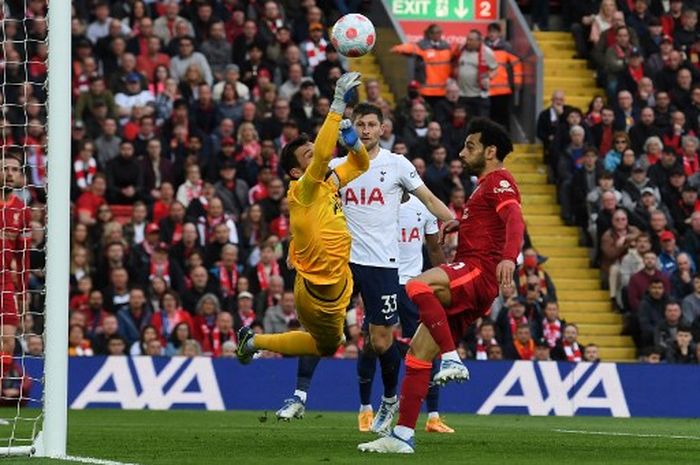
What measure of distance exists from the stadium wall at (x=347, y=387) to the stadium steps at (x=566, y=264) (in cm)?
284

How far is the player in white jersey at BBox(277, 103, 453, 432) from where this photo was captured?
46.0 feet

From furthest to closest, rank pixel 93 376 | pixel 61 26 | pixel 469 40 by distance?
pixel 469 40 < pixel 93 376 < pixel 61 26

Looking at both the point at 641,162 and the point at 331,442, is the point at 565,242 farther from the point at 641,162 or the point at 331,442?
the point at 331,442

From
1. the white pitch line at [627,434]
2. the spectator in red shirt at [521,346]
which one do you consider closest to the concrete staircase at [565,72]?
the spectator in red shirt at [521,346]

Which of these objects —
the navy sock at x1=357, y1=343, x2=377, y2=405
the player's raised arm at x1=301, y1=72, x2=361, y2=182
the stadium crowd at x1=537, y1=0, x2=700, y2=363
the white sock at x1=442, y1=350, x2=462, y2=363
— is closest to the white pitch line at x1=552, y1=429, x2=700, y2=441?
the navy sock at x1=357, y1=343, x2=377, y2=405

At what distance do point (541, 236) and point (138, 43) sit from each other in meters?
6.37

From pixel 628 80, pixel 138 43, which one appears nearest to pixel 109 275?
pixel 138 43

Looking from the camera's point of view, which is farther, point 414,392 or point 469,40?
point 469,40

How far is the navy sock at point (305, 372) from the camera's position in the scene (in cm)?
1505

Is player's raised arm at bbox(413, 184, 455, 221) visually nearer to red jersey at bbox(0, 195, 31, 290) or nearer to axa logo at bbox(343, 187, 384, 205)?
axa logo at bbox(343, 187, 384, 205)

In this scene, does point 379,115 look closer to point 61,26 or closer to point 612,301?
point 61,26

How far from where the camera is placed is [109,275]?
70.9 feet

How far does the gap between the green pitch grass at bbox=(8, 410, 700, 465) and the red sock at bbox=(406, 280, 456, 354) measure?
2.45 feet

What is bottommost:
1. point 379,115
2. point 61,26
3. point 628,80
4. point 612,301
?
point 612,301
